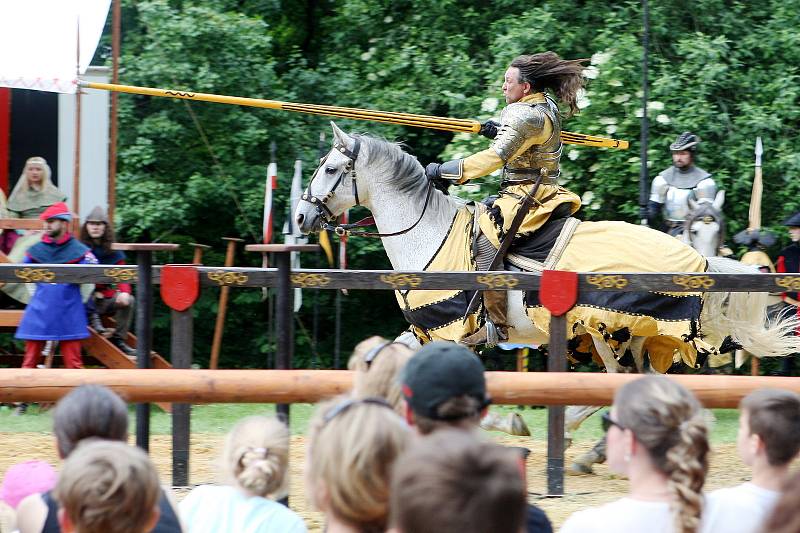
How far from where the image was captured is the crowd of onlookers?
1.84 meters

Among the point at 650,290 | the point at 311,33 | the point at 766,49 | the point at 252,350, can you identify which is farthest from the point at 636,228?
the point at 311,33

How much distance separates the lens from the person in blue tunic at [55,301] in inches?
338

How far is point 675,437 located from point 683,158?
7452mm

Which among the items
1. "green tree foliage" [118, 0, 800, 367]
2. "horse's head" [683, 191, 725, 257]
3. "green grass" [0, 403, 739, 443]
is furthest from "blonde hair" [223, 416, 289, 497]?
"green tree foliage" [118, 0, 800, 367]

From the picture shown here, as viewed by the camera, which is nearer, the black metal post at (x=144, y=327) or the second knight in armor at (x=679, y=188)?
the black metal post at (x=144, y=327)

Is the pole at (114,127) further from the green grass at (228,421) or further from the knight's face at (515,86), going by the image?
the knight's face at (515,86)

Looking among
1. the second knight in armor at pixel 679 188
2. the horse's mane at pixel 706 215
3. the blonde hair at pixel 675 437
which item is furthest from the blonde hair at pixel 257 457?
the second knight in armor at pixel 679 188

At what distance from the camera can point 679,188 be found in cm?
983

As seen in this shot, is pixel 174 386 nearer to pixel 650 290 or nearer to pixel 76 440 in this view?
pixel 76 440

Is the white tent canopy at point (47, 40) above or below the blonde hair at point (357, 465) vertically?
above

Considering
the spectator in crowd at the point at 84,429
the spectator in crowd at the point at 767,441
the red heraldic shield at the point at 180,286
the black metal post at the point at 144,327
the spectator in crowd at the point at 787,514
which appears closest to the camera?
the spectator in crowd at the point at 787,514

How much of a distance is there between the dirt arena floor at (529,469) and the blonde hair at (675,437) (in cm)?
265

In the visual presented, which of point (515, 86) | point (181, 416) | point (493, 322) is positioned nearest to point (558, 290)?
point (493, 322)

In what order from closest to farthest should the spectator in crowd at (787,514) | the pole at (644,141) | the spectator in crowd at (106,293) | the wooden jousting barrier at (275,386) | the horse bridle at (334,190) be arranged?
1. the spectator in crowd at (787,514)
2. the wooden jousting barrier at (275,386)
3. the horse bridle at (334,190)
4. the spectator in crowd at (106,293)
5. the pole at (644,141)
